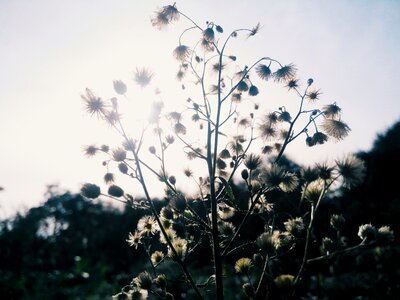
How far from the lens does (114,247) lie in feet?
124

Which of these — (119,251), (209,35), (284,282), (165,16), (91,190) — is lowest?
(284,282)

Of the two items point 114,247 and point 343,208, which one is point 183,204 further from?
point 114,247

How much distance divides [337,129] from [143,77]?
1.65m

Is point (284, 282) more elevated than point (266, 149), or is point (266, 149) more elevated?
point (266, 149)

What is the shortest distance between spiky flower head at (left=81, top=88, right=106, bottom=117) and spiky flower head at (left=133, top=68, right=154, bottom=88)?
1.10 feet

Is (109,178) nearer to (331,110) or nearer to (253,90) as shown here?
(253,90)

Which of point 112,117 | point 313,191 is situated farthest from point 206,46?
point 313,191

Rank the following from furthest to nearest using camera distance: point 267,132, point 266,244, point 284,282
→ 1. point 267,132
2. point 266,244
3. point 284,282

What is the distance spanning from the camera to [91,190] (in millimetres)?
2328

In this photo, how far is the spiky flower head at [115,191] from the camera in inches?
88.0

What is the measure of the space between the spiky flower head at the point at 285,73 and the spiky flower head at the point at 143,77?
120 centimetres

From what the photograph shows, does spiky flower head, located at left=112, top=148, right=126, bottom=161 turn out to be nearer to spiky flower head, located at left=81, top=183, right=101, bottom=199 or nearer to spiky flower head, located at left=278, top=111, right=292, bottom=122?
spiky flower head, located at left=81, top=183, right=101, bottom=199

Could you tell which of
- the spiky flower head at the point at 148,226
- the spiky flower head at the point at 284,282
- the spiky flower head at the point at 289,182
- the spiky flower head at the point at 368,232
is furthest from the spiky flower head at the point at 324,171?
the spiky flower head at the point at 148,226

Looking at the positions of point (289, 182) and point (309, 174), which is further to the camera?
point (289, 182)
